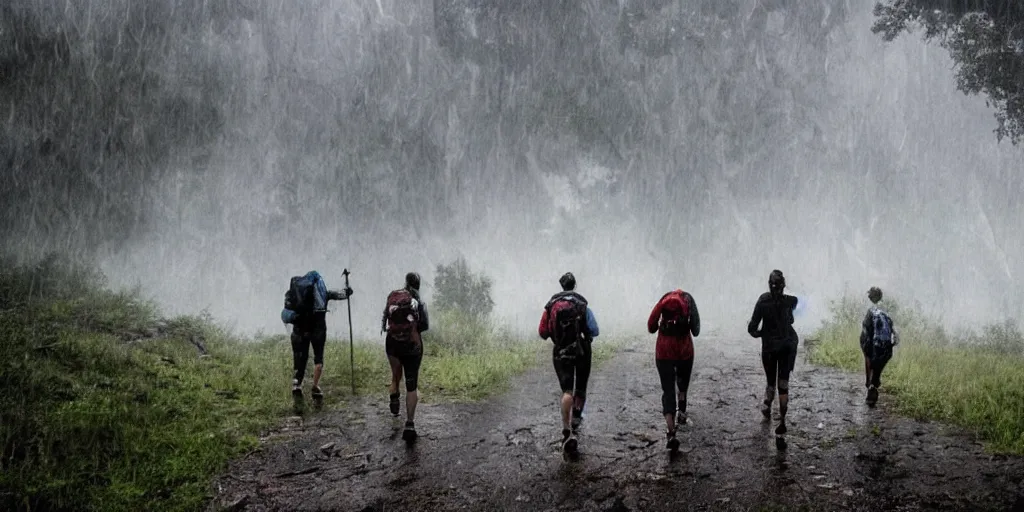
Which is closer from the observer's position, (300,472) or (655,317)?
(300,472)

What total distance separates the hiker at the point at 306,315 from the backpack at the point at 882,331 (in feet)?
25.8

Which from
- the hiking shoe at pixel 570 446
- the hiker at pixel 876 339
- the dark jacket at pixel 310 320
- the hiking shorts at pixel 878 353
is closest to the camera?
the hiking shoe at pixel 570 446

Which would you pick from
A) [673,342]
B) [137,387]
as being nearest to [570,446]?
[673,342]

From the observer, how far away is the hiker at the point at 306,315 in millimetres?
8273

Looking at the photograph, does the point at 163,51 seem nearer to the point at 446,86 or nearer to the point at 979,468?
the point at 446,86

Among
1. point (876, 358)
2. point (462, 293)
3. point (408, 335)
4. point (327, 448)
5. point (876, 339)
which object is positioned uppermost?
point (462, 293)

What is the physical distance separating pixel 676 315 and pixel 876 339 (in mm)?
3867

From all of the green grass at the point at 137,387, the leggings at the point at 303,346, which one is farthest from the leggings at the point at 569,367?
the leggings at the point at 303,346

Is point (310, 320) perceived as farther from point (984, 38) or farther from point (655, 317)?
point (984, 38)

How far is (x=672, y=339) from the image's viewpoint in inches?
269

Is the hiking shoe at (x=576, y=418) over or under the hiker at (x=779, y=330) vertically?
under

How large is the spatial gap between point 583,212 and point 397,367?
36041 millimetres

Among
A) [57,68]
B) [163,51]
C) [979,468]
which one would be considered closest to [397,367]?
[979,468]

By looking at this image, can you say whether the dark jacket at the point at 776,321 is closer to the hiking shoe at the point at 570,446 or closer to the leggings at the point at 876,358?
the leggings at the point at 876,358
